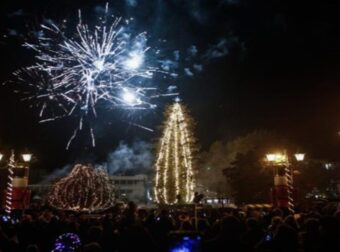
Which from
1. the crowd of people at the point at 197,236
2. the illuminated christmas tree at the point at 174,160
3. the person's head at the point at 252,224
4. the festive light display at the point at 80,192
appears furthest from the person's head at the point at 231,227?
the illuminated christmas tree at the point at 174,160

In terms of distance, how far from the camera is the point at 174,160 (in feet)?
126

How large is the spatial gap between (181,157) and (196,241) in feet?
105

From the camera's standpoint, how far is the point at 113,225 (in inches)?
437

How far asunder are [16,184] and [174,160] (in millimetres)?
17126

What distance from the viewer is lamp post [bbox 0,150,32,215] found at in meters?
22.5

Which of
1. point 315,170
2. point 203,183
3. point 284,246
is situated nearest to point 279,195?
point 284,246

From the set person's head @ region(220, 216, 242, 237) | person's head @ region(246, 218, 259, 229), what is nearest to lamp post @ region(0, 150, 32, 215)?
person's head @ region(246, 218, 259, 229)

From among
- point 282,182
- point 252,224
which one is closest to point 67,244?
point 252,224

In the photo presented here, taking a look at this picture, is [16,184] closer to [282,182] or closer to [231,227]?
[282,182]

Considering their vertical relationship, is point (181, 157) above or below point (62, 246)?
above

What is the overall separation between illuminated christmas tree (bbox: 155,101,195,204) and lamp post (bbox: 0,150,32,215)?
1587 centimetres

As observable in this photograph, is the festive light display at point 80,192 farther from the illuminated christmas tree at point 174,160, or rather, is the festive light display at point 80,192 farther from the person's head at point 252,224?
the person's head at point 252,224

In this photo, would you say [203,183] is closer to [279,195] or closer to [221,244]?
[279,195]

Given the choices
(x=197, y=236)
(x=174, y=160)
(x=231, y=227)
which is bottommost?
(x=197, y=236)
